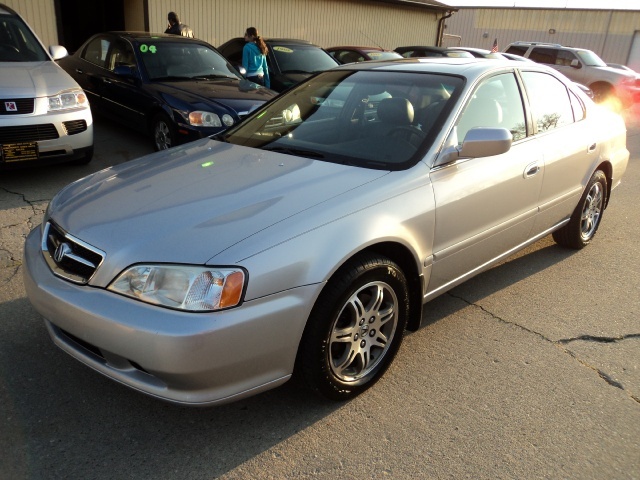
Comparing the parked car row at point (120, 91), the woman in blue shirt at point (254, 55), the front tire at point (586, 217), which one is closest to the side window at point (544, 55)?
the parked car row at point (120, 91)

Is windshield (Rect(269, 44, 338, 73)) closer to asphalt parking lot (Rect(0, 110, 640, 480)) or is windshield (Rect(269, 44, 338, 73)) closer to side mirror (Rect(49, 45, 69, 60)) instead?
side mirror (Rect(49, 45, 69, 60))

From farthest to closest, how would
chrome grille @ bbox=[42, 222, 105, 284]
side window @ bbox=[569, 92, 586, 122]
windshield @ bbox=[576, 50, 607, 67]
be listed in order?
windshield @ bbox=[576, 50, 607, 67] → side window @ bbox=[569, 92, 586, 122] → chrome grille @ bbox=[42, 222, 105, 284]

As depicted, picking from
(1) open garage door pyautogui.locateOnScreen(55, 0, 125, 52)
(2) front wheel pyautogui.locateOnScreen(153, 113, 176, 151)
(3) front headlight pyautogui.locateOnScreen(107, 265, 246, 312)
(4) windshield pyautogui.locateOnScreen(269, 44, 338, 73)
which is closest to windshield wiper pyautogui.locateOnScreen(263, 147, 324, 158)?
(3) front headlight pyautogui.locateOnScreen(107, 265, 246, 312)

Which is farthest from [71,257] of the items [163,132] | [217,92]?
[217,92]

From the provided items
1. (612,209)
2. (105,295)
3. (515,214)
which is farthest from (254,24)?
(105,295)

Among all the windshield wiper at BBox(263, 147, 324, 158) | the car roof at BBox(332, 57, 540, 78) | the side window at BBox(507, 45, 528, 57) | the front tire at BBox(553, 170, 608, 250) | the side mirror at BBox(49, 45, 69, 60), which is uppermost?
the car roof at BBox(332, 57, 540, 78)

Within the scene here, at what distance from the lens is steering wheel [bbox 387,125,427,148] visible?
314 cm

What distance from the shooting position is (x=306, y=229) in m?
2.43

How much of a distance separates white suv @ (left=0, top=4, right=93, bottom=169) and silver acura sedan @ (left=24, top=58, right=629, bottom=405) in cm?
249

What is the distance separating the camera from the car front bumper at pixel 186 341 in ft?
7.06

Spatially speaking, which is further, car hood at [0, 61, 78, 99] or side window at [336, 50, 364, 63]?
side window at [336, 50, 364, 63]

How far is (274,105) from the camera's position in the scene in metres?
4.04

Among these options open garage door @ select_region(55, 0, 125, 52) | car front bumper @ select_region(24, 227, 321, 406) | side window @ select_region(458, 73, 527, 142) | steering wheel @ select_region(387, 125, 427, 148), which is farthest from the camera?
open garage door @ select_region(55, 0, 125, 52)

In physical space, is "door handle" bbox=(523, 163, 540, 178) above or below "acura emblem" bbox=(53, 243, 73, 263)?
above
